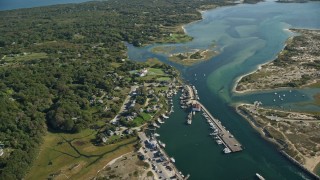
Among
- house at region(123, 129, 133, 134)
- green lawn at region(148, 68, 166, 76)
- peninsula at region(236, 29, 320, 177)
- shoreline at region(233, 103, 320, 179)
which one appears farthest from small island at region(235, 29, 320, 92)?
house at region(123, 129, 133, 134)

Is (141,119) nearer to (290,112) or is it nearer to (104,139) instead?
(104,139)

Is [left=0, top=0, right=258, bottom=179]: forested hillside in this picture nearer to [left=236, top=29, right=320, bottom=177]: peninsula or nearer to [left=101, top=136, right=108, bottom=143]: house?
[left=101, top=136, right=108, bottom=143]: house

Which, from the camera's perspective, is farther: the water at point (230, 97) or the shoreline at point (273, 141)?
the water at point (230, 97)

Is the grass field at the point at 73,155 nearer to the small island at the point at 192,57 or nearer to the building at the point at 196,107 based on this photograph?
the building at the point at 196,107

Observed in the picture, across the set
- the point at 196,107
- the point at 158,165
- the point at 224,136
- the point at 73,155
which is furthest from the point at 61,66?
the point at 224,136

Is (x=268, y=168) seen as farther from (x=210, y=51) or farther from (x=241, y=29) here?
(x=241, y=29)

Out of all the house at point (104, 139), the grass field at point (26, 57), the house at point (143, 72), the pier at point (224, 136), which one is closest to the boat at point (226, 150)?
the pier at point (224, 136)

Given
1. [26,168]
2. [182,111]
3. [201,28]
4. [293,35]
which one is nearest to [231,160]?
[182,111]
